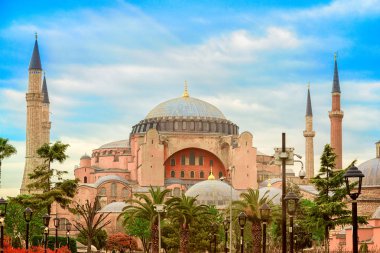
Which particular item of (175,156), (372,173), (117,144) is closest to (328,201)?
(372,173)

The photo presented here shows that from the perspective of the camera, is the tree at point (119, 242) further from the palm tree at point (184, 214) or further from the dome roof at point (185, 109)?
the dome roof at point (185, 109)

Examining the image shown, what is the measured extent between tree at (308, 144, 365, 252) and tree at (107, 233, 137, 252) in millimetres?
26192

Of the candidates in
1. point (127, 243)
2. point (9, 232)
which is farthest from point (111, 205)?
point (9, 232)

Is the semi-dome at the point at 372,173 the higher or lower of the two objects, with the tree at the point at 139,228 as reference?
higher

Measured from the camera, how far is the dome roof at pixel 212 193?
71.6m

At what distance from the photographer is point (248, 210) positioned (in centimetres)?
3806

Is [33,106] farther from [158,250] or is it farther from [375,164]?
[158,250]

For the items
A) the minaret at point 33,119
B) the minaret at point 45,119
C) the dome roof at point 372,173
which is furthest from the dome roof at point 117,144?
the dome roof at point 372,173

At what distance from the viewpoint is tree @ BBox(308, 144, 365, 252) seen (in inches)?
1533

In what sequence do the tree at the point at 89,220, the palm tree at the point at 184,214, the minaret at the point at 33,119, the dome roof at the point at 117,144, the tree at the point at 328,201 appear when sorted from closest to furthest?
the tree at the point at 328,201 → the palm tree at the point at 184,214 → the tree at the point at 89,220 → the minaret at the point at 33,119 → the dome roof at the point at 117,144

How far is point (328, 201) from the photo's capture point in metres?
39.9

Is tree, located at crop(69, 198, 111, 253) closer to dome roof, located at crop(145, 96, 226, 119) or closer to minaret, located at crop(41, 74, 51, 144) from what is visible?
minaret, located at crop(41, 74, 51, 144)

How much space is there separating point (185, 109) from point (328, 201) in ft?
165

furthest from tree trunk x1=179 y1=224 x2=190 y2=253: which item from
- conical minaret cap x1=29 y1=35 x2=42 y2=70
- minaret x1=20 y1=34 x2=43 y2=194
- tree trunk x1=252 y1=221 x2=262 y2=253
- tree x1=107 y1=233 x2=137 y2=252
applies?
conical minaret cap x1=29 y1=35 x2=42 y2=70
